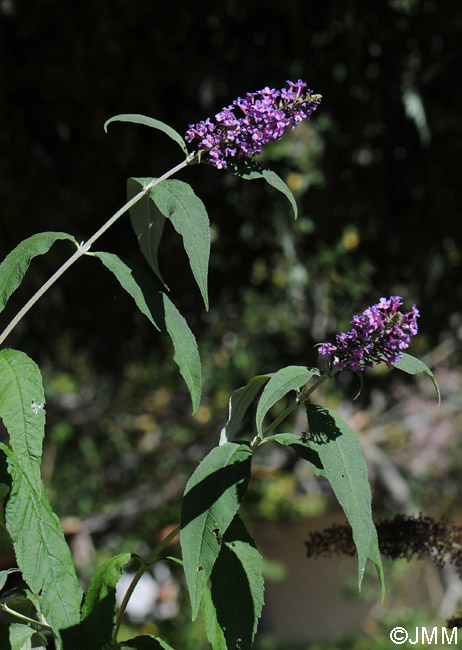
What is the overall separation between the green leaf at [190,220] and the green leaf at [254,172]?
0.06 metres

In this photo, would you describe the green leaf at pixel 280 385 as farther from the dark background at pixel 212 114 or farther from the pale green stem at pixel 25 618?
the dark background at pixel 212 114

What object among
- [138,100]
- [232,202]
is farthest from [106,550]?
[138,100]

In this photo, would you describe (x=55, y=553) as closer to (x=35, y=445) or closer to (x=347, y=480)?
(x=35, y=445)

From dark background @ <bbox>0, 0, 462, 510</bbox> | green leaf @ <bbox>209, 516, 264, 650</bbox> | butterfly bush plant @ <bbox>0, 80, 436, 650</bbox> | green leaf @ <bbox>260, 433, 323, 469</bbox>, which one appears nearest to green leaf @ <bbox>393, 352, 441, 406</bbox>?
butterfly bush plant @ <bbox>0, 80, 436, 650</bbox>

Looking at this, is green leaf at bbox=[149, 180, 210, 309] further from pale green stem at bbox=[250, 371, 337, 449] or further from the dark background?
the dark background

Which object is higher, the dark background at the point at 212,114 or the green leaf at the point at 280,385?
the dark background at the point at 212,114

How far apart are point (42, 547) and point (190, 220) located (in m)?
0.37

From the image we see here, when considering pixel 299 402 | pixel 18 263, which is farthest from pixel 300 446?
pixel 18 263

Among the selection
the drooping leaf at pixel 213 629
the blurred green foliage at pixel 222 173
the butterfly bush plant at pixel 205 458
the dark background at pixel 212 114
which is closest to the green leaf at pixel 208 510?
the butterfly bush plant at pixel 205 458

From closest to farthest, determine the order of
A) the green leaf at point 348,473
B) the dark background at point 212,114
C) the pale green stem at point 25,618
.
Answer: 1. the green leaf at point 348,473
2. the pale green stem at point 25,618
3. the dark background at point 212,114

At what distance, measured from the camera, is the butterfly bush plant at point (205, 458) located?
2.74ft

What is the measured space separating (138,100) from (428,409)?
5600 mm

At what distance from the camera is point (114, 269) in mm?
938

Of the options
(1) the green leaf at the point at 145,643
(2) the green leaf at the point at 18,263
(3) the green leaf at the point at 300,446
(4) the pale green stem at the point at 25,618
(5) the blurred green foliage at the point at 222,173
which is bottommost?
(1) the green leaf at the point at 145,643
